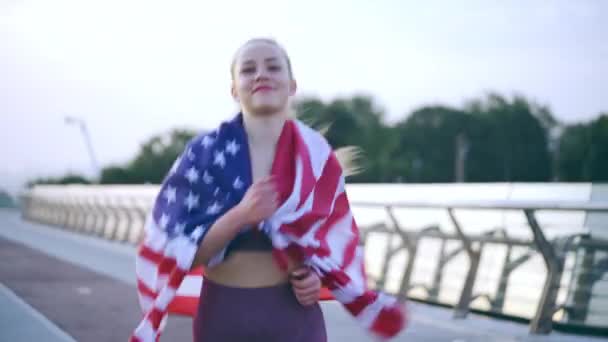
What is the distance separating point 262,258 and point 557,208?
4236 millimetres

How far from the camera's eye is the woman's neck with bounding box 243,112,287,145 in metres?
2.33

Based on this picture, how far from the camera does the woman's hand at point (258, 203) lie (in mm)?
2066

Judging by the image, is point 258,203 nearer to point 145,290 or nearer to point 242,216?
point 242,216

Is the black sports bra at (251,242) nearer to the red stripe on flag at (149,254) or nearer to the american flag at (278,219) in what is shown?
the american flag at (278,219)

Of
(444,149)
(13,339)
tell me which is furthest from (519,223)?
(444,149)

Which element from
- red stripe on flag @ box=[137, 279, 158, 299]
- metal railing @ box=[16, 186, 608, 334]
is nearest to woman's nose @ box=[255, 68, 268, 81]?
red stripe on flag @ box=[137, 279, 158, 299]

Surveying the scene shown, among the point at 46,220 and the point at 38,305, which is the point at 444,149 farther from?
the point at 38,305

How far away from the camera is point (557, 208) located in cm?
600

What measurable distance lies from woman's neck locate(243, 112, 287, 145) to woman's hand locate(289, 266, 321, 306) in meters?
0.37

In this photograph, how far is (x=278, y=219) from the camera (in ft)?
7.05

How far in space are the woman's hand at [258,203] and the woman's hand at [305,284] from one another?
0.18m

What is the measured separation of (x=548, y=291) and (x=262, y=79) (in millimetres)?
4788

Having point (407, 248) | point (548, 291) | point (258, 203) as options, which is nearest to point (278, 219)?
point (258, 203)

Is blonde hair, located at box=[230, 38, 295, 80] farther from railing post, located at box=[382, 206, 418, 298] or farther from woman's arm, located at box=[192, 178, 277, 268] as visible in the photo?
railing post, located at box=[382, 206, 418, 298]
